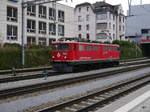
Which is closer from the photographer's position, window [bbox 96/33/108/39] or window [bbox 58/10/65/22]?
Result: window [bbox 58/10/65/22]

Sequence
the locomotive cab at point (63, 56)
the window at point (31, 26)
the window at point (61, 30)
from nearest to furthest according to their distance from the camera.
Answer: the locomotive cab at point (63, 56) < the window at point (31, 26) < the window at point (61, 30)

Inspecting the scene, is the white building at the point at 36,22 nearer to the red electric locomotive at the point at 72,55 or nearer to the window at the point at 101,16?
the red electric locomotive at the point at 72,55

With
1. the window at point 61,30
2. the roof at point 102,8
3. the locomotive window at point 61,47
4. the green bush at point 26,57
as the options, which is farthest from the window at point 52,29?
the roof at point 102,8

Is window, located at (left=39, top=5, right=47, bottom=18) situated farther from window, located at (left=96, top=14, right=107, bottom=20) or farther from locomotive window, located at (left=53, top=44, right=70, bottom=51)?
window, located at (left=96, top=14, right=107, bottom=20)

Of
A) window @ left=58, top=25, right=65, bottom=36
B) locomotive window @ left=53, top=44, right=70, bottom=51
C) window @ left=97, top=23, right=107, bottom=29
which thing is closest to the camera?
locomotive window @ left=53, top=44, right=70, bottom=51

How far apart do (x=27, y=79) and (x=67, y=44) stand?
5690 millimetres

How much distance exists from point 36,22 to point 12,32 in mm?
5638

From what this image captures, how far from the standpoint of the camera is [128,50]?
45.7 m

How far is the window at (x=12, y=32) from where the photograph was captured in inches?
1289

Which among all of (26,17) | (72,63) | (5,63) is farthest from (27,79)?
(26,17)

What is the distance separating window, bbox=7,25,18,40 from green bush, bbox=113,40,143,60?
18277 millimetres

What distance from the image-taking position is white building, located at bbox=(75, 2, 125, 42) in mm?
62781

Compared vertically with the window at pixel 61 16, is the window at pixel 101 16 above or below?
above

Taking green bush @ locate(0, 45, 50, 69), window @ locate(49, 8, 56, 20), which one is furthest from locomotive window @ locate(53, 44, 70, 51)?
window @ locate(49, 8, 56, 20)
